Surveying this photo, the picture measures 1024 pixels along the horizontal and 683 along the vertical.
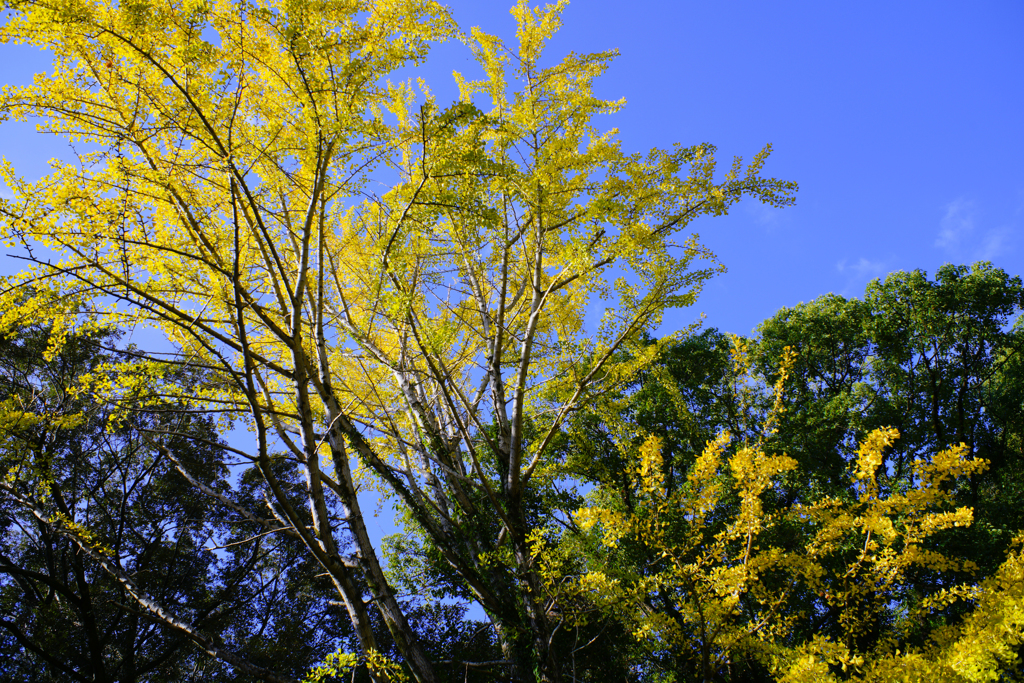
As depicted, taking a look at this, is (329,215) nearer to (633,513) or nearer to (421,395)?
(421,395)

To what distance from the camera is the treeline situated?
4516 mm

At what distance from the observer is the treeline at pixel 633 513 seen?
4516 millimetres

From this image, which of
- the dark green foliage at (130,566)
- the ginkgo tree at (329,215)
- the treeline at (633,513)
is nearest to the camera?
the ginkgo tree at (329,215)

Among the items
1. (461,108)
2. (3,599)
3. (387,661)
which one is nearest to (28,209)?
(461,108)

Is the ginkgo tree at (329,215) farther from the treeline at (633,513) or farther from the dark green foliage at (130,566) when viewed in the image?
the dark green foliage at (130,566)

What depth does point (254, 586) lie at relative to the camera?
8203mm

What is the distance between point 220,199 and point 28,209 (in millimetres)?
923

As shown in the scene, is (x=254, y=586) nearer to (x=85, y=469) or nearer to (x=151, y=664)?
(x=151, y=664)

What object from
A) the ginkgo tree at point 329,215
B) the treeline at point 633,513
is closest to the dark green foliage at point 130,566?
the treeline at point 633,513

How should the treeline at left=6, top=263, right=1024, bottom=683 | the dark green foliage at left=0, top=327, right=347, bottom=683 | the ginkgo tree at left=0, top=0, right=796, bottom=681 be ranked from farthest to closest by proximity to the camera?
the dark green foliage at left=0, top=327, right=347, bottom=683, the treeline at left=6, top=263, right=1024, bottom=683, the ginkgo tree at left=0, top=0, right=796, bottom=681

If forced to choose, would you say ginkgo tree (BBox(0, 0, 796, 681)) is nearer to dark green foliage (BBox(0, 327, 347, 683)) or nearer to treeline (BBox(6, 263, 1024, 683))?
treeline (BBox(6, 263, 1024, 683))

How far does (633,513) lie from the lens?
514 centimetres

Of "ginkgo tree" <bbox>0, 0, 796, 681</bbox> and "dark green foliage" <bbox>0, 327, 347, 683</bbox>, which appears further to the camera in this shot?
"dark green foliage" <bbox>0, 327, 347, 683</bbox>

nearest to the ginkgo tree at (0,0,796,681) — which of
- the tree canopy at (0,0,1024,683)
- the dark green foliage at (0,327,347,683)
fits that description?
the tree canopy at (0,0,1024,683)
